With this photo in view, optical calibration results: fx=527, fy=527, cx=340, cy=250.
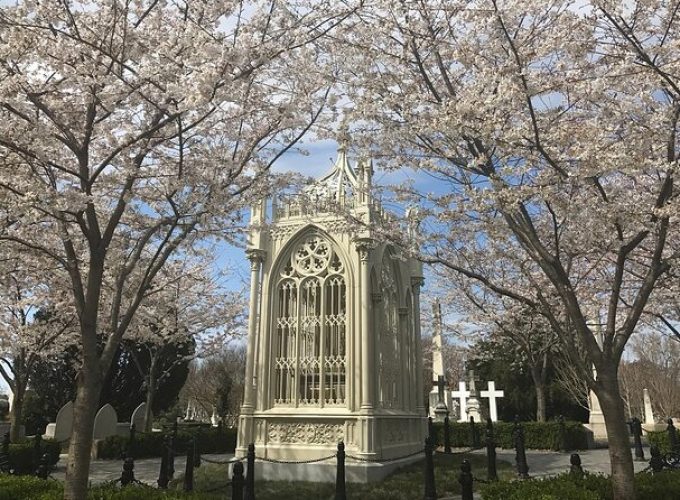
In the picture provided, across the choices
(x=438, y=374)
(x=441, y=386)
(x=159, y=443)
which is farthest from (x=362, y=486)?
(x=438, y=374)

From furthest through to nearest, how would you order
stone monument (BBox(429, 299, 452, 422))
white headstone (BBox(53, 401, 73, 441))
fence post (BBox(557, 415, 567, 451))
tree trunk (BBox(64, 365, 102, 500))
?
stone monument (BBox(429, 299, 452, 422)) → fence post (BBox(557, 415, 567, 451)) → white headstone (BBox(53, 401, 73, 441)) → tree trunk (BBox(64, 365, 102, 500))

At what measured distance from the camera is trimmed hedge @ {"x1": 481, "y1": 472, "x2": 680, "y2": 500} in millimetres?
5559

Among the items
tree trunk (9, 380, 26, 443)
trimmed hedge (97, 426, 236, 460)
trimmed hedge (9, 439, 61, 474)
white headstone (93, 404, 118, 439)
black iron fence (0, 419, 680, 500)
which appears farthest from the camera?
white headstone (93, 404, 118, 439)

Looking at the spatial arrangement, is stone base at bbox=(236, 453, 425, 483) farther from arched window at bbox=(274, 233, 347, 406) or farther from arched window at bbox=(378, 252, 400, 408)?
arched window at bbox=(378, 252, 400, 408)

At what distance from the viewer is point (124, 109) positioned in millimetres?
6922

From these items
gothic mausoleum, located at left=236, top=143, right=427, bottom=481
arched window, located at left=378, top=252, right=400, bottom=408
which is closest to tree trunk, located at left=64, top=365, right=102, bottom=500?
gothic mausoleum, located at left=236, top=143, right=427, bottom=481

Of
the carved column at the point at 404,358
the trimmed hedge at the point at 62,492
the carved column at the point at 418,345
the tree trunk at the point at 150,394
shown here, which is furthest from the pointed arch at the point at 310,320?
the tree trunk at the point at 150,394

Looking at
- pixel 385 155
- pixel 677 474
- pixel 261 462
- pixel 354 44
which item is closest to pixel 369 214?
pixel 385 155

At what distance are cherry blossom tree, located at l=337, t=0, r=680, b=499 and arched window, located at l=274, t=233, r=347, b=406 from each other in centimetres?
448

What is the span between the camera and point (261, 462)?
11211 mm

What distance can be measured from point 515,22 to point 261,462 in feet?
31.2

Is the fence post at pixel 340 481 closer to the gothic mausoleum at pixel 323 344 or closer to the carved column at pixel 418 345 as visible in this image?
the gothic mausoleum at pixel 323 344

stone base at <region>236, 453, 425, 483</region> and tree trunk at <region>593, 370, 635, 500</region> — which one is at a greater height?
tree trunk at <region>593, 370, 635, 500</region>

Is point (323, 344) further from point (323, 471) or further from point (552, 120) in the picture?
point (552, 120)
